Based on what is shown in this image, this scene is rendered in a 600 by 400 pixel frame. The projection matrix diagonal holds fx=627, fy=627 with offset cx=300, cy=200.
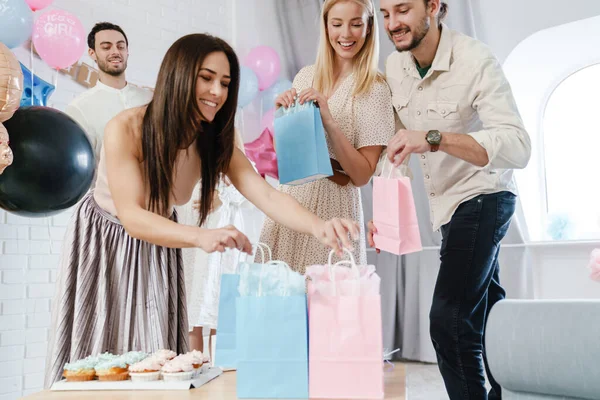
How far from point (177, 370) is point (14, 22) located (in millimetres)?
2220

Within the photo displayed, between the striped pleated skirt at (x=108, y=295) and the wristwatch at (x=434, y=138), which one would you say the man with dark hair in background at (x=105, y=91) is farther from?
the wristwatch at (x=434, y=138)

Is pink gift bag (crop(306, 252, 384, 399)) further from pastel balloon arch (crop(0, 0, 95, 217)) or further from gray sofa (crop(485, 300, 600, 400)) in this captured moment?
pastel balloon arch (crop(0, 0, 95, 217))

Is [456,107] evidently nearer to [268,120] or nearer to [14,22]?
[14,22]

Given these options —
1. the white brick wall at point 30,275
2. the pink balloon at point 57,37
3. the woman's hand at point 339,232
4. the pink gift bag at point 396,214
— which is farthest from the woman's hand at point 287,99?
the white brick wall at point 30,275

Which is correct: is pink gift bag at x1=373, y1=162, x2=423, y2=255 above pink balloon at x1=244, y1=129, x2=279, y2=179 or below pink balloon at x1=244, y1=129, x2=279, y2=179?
below

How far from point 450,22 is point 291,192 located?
110 inches

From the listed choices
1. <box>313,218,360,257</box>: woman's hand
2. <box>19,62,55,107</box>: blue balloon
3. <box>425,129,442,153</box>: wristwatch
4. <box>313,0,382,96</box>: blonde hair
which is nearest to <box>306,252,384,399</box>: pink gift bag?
<box>313,218,360,257</box>: woman's hand

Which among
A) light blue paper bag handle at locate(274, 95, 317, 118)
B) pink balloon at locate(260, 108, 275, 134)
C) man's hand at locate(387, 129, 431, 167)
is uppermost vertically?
pink balloon at locate(260, 108, 275, 134)

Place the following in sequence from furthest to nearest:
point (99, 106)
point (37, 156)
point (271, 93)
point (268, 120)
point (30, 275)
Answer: point (271, 93) → point (268, 120) → point (30, 275) → point (99, 106) → point (37, 156)

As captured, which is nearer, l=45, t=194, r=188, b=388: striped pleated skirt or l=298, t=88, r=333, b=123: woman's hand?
l=45, t=194, r=188, b=388: striped pleated skirt

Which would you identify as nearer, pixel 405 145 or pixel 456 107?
pixel 405 145

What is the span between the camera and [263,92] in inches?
183

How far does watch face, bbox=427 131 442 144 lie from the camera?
1.72 metres

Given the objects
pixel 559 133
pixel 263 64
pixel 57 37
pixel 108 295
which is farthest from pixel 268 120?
pixel 108 295
